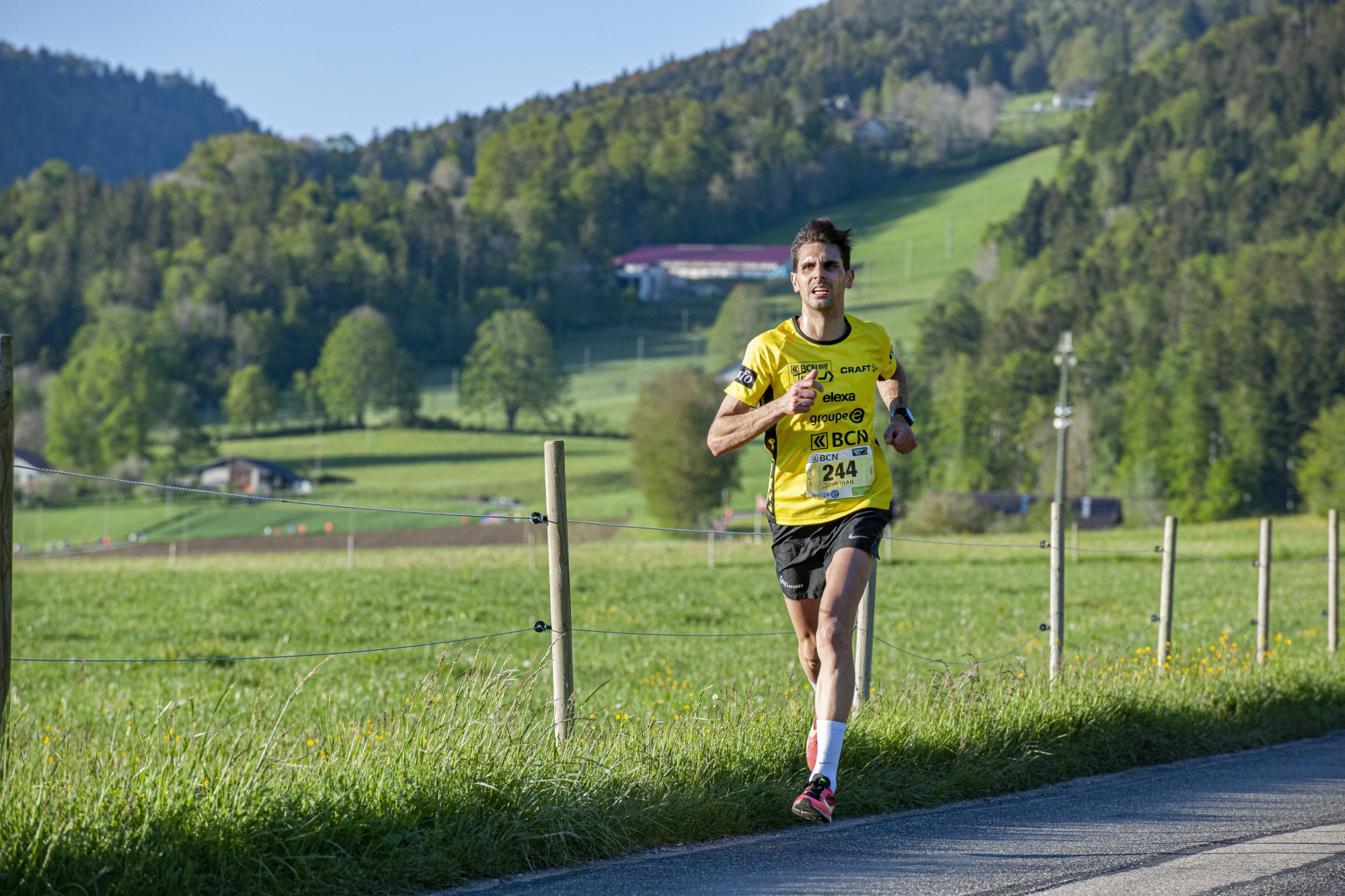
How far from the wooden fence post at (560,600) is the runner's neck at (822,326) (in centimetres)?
120

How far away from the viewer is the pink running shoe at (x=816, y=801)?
231 inches

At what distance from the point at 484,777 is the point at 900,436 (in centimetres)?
228

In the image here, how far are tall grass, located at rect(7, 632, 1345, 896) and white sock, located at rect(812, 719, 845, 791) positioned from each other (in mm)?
330

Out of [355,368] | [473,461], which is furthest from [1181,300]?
[355,368]

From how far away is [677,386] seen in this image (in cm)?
10600

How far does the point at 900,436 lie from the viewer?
6070 millimetres

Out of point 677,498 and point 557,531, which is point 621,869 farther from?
point 677,498

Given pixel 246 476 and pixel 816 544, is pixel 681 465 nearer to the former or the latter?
pixel 246 476

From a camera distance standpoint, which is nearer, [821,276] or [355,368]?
[821,276]

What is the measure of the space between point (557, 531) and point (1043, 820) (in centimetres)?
253

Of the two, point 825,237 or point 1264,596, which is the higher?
point 825,237

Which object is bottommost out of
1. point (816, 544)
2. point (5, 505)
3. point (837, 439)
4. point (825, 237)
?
point (816, 544)

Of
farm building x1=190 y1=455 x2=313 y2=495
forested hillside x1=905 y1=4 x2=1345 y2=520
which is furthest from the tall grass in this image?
farm building x1=190 y1=455 x2=313 y2=495

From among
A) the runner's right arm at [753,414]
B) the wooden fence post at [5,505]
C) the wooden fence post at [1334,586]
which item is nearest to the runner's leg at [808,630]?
the runner's right arm at [753,414]
